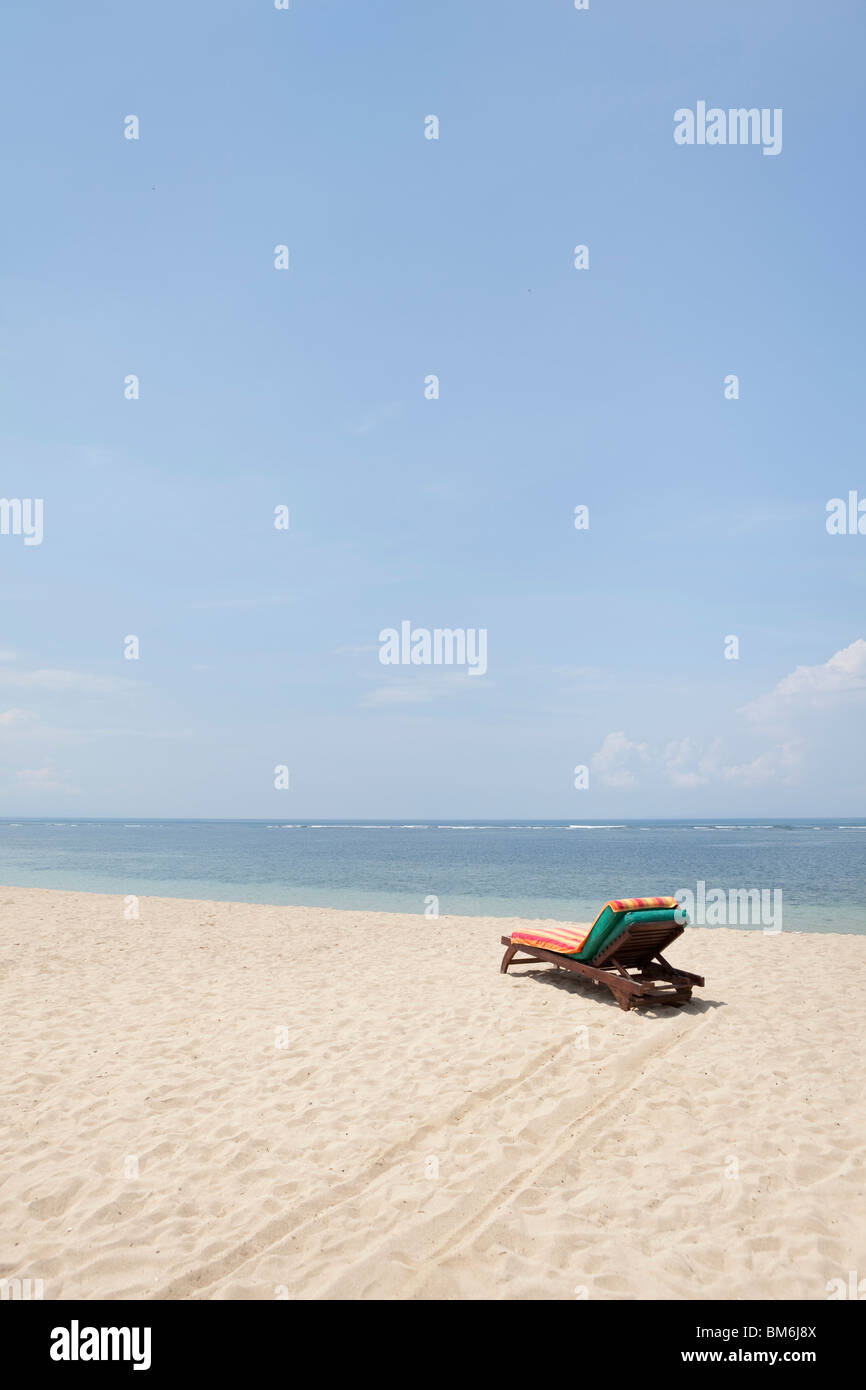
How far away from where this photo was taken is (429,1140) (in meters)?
5.71

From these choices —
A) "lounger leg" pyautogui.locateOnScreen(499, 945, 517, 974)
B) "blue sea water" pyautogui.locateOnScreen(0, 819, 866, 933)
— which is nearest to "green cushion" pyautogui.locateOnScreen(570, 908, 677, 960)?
"lounger leg" pyautogui.locateOnScreen(499, 945, 517, 974)

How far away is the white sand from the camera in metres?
4.26

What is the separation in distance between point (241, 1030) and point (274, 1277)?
4496mm

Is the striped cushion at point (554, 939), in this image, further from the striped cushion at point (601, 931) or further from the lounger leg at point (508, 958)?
the lounger leg at point (508, 958)

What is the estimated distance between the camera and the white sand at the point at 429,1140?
4.26 metres

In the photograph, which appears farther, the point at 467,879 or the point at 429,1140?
the point at 467,879

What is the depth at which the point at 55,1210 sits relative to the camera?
4.78 m

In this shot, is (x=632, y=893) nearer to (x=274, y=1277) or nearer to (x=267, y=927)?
(x=267, y=927)

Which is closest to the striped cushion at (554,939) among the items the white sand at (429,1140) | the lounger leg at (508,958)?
the lounger leg at (508,958)

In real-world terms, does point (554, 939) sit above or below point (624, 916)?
below

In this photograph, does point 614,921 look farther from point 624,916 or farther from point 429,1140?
point 429,1140

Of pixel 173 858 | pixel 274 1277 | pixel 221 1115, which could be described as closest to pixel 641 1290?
pixel 274 1277

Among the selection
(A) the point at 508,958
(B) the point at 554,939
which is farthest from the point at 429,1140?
(A) the point at 508,958

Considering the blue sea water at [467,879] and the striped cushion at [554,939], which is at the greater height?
the striped cushion at [554,939]
